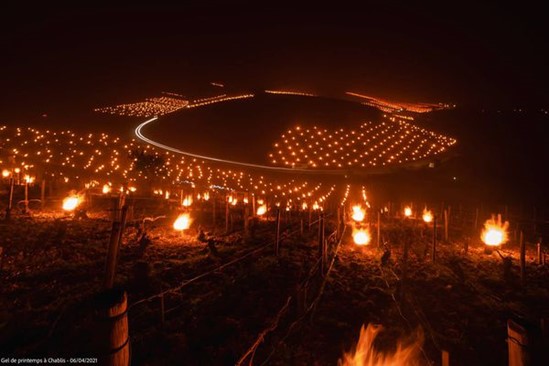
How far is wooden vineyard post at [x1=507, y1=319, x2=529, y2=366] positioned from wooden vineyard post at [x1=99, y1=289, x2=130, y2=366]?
3173 mm

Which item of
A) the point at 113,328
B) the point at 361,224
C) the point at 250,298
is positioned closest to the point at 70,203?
the point at 250,298

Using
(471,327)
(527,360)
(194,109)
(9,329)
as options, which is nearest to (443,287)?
(471,327)

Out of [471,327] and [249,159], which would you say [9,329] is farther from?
[249,159]

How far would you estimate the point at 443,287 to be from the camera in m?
8.62

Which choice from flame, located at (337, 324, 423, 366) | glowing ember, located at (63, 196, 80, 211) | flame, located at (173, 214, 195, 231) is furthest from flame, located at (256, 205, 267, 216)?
flame, located at (337, 324, 423, 366)

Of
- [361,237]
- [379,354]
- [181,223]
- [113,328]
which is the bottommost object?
[379,354]

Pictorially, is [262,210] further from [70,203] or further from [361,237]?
[70,203]

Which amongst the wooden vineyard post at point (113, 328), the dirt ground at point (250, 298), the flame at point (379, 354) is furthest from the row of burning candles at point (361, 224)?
the wooden vineyard post at point (113, 328)

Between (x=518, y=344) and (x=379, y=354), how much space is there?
2.98 meters

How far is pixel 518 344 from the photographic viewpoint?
2635mm

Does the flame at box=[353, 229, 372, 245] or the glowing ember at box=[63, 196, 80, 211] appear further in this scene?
the glowing ember at box=[63, 196, 80, 211]

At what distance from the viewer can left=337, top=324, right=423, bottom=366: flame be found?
4789 millimetres

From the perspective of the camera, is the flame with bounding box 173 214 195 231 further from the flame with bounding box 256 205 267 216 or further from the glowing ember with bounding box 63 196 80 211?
the glowing ember with bounding box 63 196 80 211

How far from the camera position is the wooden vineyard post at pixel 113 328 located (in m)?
2.08
